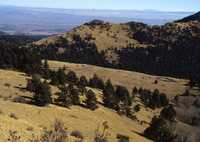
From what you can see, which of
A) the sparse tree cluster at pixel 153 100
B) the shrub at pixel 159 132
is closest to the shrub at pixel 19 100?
the shrub at pixel 159 132

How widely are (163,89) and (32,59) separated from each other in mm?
49654

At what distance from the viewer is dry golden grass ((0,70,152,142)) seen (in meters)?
23.4

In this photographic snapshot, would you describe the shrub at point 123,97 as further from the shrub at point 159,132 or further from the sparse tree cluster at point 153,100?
the shrub at point 159,132

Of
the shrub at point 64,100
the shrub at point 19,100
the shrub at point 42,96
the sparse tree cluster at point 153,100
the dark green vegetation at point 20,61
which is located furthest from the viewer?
the sparse tree cluster at point 153,100

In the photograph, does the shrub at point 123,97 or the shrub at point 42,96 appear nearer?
the shrub at point 42,96

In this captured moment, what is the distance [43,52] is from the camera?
195 metres

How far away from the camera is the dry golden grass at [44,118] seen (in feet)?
76.7

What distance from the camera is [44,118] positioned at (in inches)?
1291

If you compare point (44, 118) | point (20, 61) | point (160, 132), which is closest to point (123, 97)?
point (20, 61)

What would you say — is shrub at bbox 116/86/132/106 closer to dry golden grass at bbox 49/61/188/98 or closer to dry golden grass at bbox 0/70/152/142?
dry golden grass at bbox 0/70/152/142

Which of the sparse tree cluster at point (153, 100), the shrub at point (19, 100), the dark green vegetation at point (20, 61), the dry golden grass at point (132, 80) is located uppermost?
the shrub at point (19, 100)

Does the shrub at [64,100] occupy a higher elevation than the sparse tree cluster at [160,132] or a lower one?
higher

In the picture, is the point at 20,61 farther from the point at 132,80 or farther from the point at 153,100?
the point at 132,80

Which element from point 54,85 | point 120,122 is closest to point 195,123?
point 120,122
